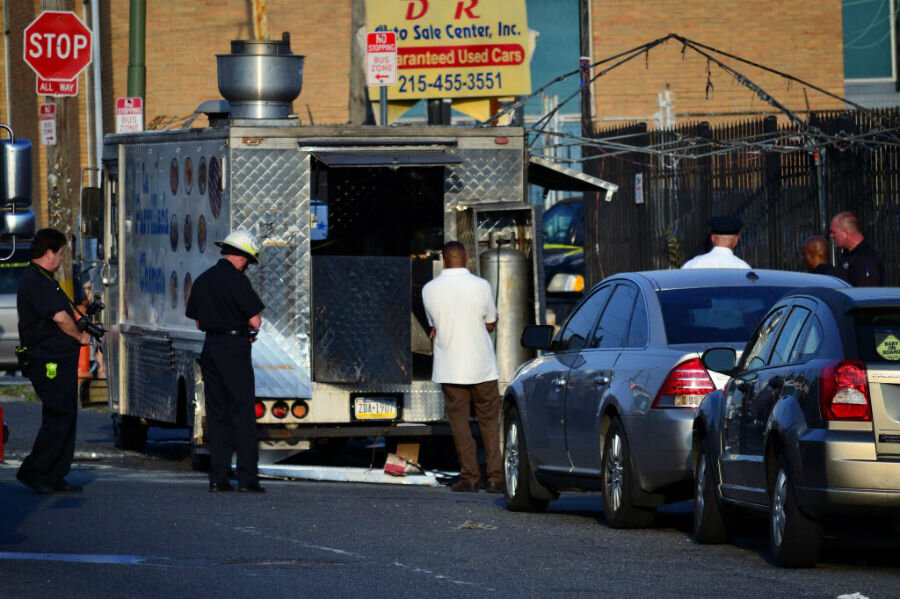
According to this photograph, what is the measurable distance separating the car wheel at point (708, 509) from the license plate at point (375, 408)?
531 cm

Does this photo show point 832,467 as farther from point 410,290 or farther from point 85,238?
point 85,238

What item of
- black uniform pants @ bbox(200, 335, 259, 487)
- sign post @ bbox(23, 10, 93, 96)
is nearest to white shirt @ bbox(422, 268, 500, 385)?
black uniform pants @ bbox(200, 335, 259, 487)

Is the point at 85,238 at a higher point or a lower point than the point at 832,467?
higher

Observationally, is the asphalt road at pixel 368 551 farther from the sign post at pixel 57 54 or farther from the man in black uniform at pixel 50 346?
the sign post at pixel 57 54

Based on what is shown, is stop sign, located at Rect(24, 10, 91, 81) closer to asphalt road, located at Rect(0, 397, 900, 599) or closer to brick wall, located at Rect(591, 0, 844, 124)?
asphalt road, located at Rect(0, 397, 900, 599)

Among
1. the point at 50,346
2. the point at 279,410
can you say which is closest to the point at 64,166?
the point at 279,410

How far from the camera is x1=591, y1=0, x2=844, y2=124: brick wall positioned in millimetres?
35281

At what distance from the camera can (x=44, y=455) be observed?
1355 cm

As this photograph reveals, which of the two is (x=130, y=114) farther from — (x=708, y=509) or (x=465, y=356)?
(x=708, y=509)

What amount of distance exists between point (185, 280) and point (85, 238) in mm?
3523

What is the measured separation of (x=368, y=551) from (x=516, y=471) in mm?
2920

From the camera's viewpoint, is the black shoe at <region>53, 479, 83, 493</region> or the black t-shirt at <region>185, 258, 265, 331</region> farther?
the black t-shirt at <region>185, 258, 265, 331</region>

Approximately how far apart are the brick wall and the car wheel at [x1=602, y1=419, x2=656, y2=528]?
79.2 ft

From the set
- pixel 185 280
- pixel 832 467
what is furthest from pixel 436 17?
pixel 832 467
